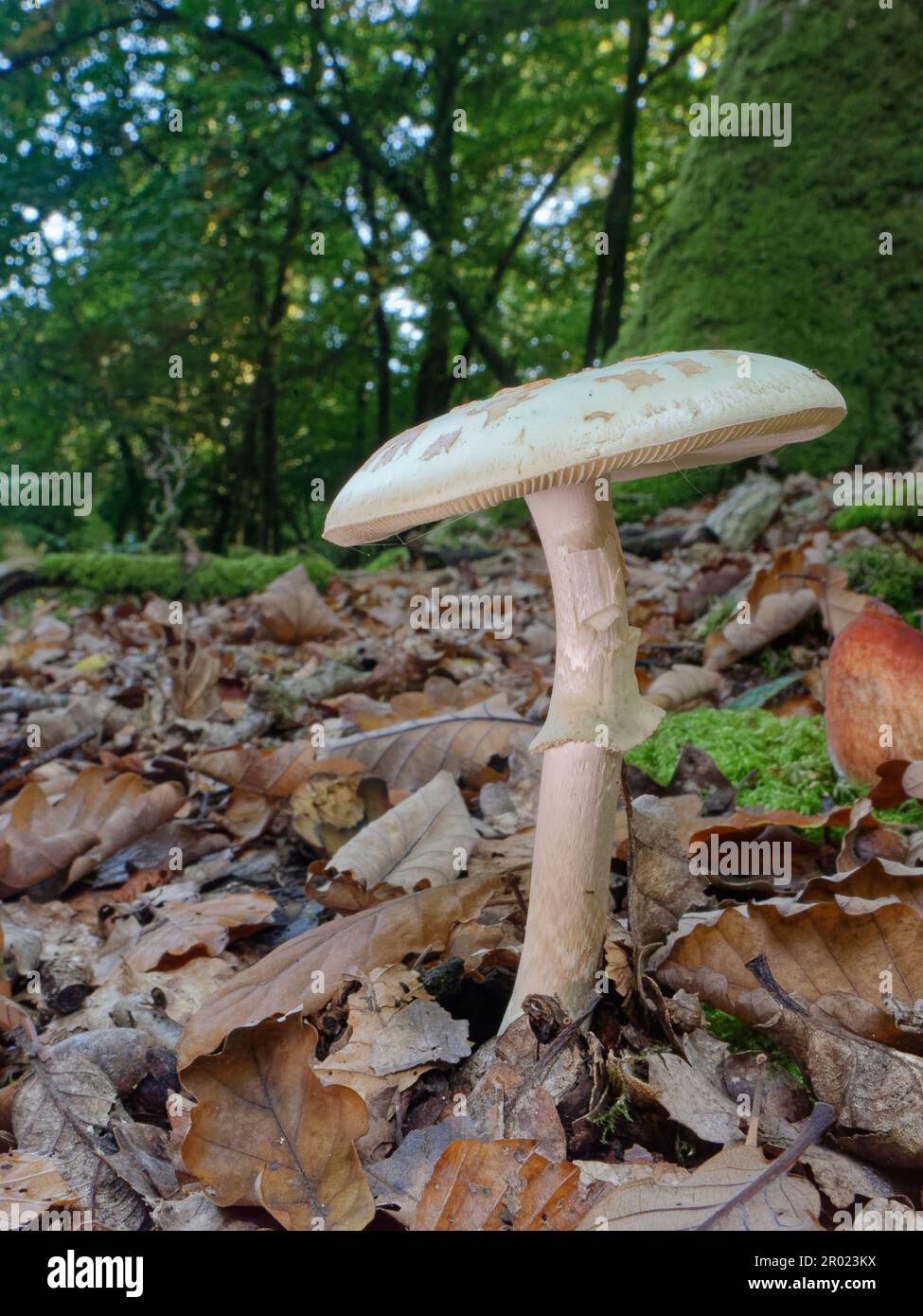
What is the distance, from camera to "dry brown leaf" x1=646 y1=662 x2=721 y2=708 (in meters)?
3.24

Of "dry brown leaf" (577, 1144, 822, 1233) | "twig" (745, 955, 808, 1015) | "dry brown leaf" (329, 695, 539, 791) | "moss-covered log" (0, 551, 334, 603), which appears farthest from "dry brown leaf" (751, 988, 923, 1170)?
"moss-covered log" (0, 551, 334, 603)

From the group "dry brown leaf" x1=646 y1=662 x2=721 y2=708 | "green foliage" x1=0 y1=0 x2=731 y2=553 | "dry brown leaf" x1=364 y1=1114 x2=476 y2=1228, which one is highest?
"green foliage" x1=0 y1=0 x2=731 y2=553

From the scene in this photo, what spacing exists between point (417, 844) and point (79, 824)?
3.73 feet

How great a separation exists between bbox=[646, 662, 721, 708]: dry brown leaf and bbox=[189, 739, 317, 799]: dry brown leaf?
1.32 metres

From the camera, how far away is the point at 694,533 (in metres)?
6.15

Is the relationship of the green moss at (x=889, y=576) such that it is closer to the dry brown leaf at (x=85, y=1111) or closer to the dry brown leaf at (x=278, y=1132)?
the dry brown leaf at (x=278, y=1132)

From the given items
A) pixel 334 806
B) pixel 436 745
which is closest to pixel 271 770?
pixel 334 806

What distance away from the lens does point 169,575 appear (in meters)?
7.68

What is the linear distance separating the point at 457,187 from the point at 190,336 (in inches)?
233

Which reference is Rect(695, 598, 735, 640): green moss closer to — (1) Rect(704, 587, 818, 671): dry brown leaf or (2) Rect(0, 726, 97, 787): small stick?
(1) Rect(704, 587, 818, 671): dry brown leaf

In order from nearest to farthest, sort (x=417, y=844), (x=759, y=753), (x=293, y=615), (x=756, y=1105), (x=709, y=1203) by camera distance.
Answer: (x=709, y=1203)
(x=756, y=1105)
(x=417, y=844)
(x=759, y=753)
(x=293, y=615)

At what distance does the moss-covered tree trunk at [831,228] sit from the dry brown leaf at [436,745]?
4920mm

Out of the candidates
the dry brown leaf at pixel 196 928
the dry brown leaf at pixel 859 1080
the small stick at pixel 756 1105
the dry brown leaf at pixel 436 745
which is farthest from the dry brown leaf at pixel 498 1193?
the dry brown leaf at pixel 436 745

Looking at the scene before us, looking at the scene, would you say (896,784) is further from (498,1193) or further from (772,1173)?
(498,1193)
